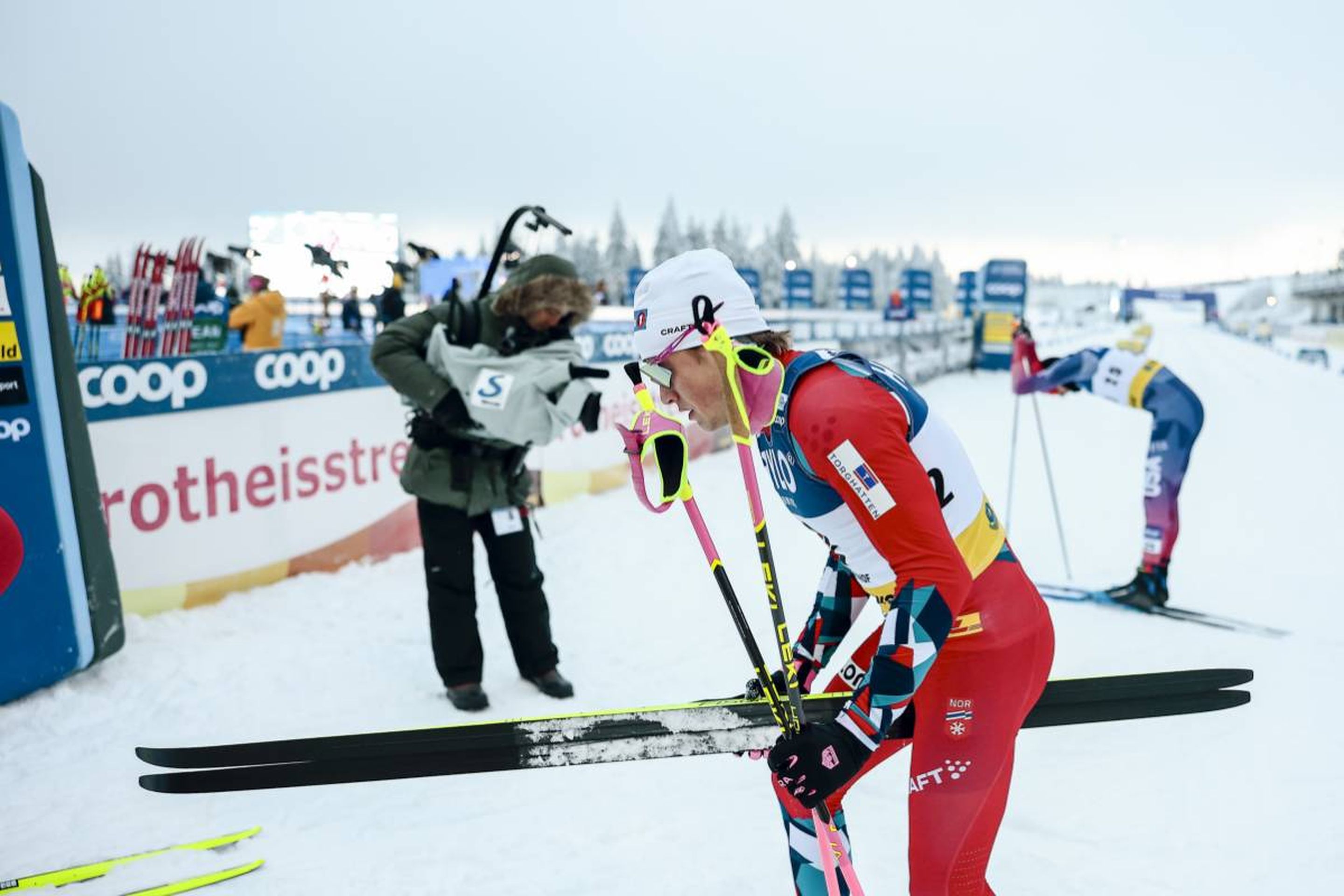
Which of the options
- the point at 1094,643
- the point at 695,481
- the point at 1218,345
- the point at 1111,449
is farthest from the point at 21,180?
the point at 1218,345

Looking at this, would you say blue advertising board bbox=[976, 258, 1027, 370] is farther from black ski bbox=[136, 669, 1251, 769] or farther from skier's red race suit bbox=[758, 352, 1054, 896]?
skier's red race suit bbox=[758, 352, 1054, 896]

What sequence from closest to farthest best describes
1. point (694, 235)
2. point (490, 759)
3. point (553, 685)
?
point (490, 759)
point (553, 685)
point (694, 235)

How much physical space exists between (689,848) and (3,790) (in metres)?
2.73

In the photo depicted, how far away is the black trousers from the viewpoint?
422cm

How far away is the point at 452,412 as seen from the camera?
405 cm

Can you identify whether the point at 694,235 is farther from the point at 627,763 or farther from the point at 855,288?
the point at 627,763

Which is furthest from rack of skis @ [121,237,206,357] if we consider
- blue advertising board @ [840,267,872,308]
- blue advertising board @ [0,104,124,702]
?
blue advertising board @ [840,267,872,308]

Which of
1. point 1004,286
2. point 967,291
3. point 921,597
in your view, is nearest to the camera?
point 921,597

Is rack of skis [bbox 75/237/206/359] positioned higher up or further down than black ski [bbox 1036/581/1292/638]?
higher up

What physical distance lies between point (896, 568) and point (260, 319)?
35.8ft

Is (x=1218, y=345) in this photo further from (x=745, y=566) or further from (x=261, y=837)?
(x=261, y=837)

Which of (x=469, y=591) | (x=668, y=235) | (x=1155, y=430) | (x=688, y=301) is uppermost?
(x=668, y=235)

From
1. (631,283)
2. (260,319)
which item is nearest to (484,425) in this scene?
(260,319)

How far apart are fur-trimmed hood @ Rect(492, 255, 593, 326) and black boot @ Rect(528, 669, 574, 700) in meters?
1.87
